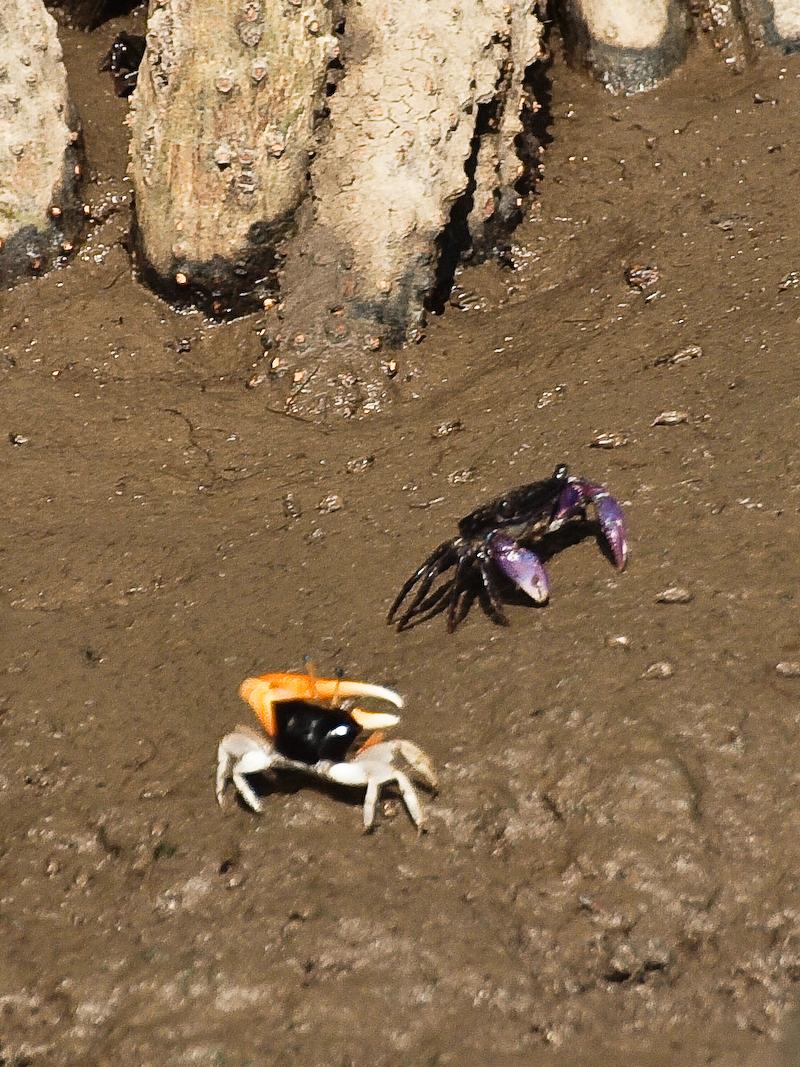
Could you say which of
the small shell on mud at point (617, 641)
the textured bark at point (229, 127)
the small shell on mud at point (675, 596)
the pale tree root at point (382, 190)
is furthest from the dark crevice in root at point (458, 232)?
the small shell on mud at point (617, 641)

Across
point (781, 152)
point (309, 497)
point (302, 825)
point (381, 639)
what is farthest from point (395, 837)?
point (781, 152)

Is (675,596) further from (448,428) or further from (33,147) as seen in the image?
(33,147)

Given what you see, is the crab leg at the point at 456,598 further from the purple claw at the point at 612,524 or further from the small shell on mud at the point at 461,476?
the small shell on mud at the point at 461,476

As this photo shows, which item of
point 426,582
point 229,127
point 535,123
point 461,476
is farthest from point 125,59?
point 426,582

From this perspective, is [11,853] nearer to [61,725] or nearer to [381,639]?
[61,725]

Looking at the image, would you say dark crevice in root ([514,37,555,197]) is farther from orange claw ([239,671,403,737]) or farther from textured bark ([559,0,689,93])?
orange claw ([239,671,403,737])
